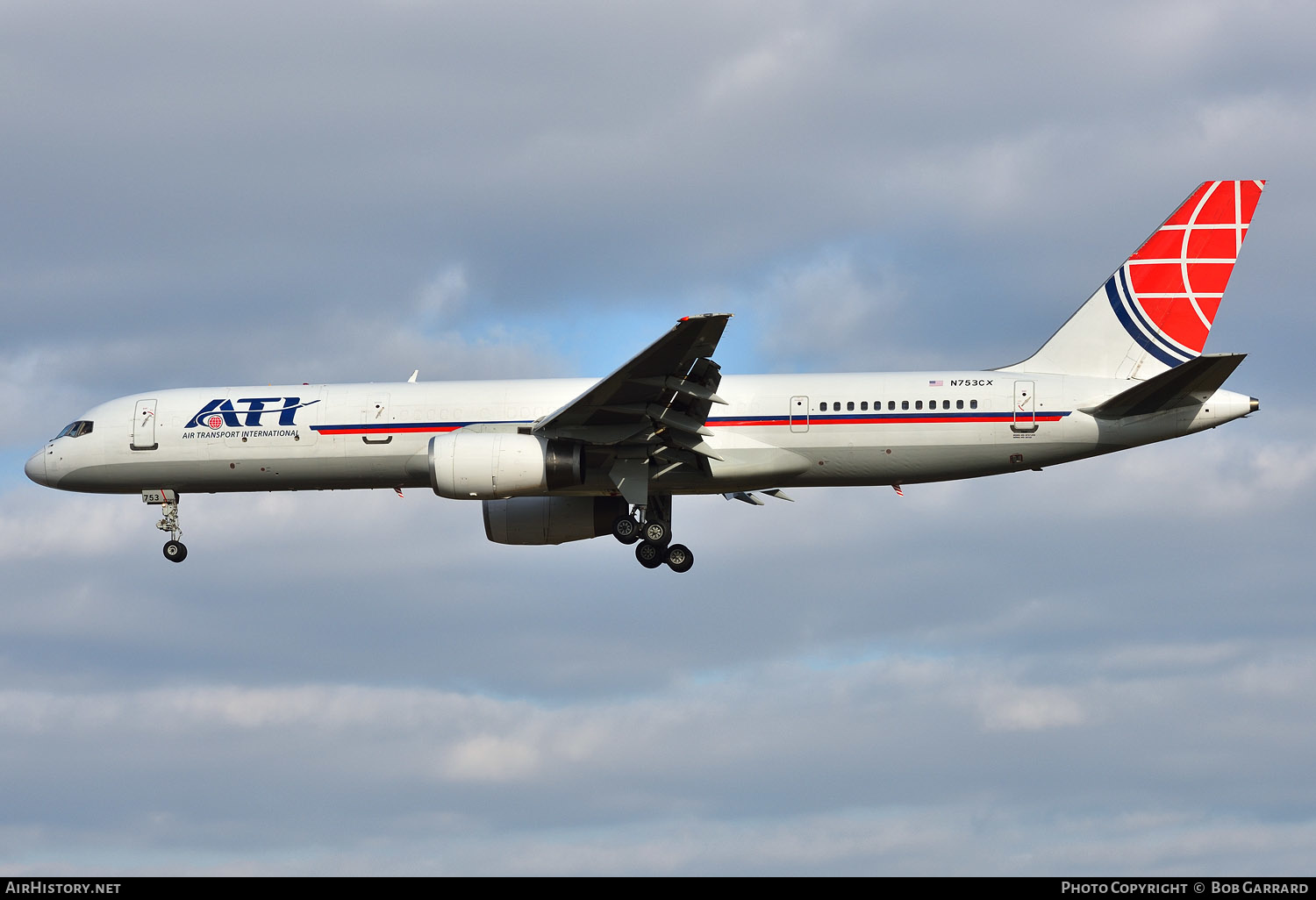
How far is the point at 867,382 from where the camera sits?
112ft

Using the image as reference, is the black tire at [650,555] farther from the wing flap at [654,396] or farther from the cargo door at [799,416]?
the cargo door at [799,416]

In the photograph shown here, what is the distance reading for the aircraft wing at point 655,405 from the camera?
3123 centimetres

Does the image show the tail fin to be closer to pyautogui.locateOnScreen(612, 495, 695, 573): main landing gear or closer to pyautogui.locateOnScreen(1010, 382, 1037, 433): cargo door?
pyautogui.locateOnScreen(1010, 382, 1037, 433): cargo door

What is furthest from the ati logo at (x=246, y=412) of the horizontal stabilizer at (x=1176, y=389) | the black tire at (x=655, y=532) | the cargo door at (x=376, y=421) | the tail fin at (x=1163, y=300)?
the horizontal stabilizer at (x=1176, y=389)

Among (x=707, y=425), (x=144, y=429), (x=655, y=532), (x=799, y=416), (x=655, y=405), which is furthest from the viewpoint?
(x=144, y=429)

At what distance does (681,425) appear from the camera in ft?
109

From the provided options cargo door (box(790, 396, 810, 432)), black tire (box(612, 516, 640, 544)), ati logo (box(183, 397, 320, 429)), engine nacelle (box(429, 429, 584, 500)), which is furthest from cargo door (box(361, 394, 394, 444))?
cargo door (box(790, 396, 810, 432))

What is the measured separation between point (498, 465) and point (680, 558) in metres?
5.29

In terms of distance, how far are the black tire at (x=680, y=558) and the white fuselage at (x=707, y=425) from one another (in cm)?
140

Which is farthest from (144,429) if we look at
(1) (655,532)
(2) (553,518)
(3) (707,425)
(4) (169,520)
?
(3) (707,425)

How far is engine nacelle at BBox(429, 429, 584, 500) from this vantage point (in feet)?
107

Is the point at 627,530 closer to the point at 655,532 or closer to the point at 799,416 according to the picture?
the point at 655,532

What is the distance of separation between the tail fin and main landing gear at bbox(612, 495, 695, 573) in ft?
26.4
